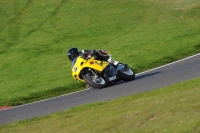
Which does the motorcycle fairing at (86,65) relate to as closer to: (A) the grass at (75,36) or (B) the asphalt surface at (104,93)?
(B) the asphalt surface at (104,93)

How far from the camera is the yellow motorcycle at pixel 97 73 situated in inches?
744

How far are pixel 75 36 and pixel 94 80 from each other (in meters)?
10.8

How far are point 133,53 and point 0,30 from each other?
1024 centimetres

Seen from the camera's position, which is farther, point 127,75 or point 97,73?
point 127,75

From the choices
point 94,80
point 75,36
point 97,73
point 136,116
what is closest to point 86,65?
point 97,73

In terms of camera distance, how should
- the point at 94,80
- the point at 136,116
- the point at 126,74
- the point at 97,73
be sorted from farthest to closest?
the point at 126,74 < the point at 97,73 < the point at 94,80 < the point at 136,116

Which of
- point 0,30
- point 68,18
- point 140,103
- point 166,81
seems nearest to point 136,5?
point 68,18

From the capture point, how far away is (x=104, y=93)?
17.8 metres

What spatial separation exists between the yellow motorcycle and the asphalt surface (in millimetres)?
304

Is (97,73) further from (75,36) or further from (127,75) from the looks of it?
(75,36)

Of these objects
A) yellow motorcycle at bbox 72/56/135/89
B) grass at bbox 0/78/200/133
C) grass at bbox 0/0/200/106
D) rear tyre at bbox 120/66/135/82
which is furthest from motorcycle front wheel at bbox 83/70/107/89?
grass at bbox 0/78/200/133

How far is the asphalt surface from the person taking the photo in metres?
16.7

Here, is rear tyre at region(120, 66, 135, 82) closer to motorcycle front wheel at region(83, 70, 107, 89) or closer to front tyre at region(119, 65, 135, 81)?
front tyre at region(119, 65, 135, 81)

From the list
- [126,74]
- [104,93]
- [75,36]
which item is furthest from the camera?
[75,36]
